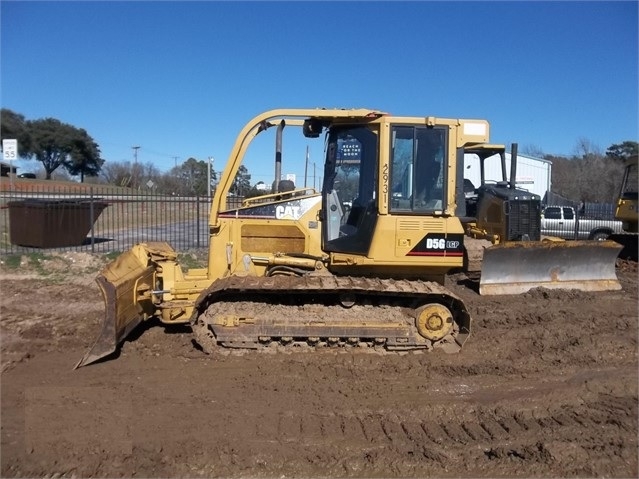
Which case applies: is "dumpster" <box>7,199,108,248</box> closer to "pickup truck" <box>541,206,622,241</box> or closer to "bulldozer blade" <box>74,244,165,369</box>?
"bulldozer blade" <box>74,244,165,369</box>

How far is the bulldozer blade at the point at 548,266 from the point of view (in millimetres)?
9969

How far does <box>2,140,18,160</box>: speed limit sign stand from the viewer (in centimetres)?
1097

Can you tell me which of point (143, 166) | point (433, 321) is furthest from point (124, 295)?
point (143, 166)

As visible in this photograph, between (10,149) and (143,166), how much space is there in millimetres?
35007

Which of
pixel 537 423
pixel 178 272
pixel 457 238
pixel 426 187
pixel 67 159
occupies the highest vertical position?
pixel 67 159

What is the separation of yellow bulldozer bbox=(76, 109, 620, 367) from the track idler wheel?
1 cm

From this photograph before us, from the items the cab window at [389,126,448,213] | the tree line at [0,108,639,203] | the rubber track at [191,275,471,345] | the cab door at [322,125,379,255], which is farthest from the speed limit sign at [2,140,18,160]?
the cab window at [389,126,448,213]

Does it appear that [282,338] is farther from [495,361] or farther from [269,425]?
[495,361]

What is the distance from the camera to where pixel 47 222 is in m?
13.9

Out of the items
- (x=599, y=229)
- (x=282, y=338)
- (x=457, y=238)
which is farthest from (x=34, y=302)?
(x=599, y=229)

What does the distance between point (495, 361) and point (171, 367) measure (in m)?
3.36

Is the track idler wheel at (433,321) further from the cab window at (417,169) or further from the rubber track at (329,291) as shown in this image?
the cab window at (417,169)

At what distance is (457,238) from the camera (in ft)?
20.6

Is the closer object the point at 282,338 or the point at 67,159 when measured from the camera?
the point at 282,338
